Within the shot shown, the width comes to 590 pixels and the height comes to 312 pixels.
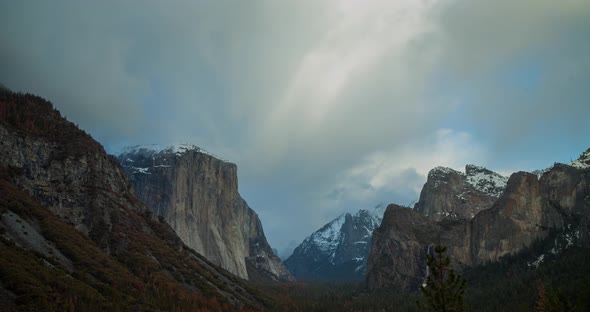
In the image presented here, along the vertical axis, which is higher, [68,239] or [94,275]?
[68,239]

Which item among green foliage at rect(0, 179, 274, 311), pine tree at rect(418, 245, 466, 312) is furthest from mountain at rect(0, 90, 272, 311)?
pine tree at rect(418, 245, 466, 312)

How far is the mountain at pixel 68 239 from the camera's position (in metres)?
110

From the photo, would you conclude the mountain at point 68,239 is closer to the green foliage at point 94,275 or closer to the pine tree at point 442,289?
the green foliage at point 94,275

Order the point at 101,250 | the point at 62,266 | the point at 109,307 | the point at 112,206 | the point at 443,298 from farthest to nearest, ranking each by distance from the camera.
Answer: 1. the point at 112,206
2. the point at 101,250
3. the point at 62,266
4. the point at 109,307
5. the point at 443,298

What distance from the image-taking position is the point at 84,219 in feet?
576

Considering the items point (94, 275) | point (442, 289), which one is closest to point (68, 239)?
point (94, 275)

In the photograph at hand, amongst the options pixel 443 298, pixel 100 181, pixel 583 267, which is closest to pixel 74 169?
pixel 100 181

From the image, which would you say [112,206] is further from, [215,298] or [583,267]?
[583,267]

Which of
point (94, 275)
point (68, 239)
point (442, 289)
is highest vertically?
point (68, 239)

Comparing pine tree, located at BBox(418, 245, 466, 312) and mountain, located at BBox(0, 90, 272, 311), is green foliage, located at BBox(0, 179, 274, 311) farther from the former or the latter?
pine tree, located at BBox(418, 245, 466, 312)

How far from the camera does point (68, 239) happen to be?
481 feet

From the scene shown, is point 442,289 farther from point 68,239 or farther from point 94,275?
point 68,239

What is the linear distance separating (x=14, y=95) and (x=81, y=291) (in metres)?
118

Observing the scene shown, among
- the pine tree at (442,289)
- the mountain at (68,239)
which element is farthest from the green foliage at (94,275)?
the pine tree at (442,289)
